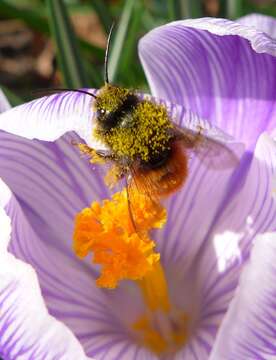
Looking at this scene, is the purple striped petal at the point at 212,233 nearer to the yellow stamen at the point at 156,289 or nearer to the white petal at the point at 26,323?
the yellow stamen at the point at 156,289

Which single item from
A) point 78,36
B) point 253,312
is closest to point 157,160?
point 253,312

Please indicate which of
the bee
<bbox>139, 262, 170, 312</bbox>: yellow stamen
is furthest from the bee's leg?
<bbox>139, 262, 170, 312</bbox>: yellow stamen

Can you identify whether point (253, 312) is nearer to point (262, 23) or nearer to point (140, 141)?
point (140, 141)

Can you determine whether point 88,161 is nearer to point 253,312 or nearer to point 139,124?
point 139,124

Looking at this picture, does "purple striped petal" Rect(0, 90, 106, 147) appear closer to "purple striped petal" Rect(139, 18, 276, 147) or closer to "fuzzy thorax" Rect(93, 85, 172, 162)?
"fuzzy thorax" Rect(93, 85, 172, 162)

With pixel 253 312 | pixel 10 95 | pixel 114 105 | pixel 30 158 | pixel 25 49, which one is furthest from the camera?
pixel 25 49

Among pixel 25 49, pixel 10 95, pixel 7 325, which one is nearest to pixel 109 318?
pixel 7 325

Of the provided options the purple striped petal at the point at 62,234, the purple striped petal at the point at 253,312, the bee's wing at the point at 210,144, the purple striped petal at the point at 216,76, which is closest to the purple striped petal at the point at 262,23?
the purple striped petal at the point at 216,76
